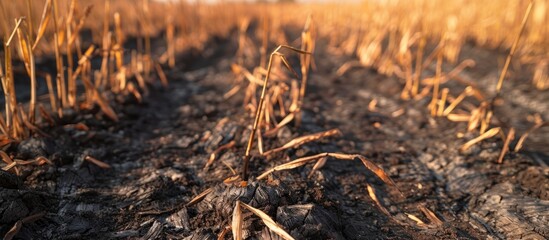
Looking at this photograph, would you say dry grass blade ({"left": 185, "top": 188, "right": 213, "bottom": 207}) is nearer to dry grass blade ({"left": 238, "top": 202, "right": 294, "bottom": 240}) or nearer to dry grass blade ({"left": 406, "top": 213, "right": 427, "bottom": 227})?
dry grass blade ({"left": 238, "top": 202, "right": 294, "bottom": 240})

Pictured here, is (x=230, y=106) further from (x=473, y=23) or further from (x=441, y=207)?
(x=473, y=23)

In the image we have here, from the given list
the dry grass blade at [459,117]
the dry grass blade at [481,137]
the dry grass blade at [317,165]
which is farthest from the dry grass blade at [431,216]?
the dry grass blade at [459,117]

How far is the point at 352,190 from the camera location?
1593 mm

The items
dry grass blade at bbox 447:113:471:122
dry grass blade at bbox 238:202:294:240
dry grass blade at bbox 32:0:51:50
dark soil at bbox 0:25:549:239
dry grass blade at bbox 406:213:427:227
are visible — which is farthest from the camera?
dry grass blade at bbox 447:113:471:122

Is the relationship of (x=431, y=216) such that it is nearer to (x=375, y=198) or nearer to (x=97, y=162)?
(x=375, y=198)

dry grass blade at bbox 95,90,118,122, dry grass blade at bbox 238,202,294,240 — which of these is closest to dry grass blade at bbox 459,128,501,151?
dry grass blade at bbox 238,202,294,240

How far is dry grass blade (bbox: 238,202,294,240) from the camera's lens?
42.3 inches

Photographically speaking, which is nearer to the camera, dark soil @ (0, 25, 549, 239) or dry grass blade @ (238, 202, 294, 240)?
dry grass blade @ (238, 202, 294, 240)

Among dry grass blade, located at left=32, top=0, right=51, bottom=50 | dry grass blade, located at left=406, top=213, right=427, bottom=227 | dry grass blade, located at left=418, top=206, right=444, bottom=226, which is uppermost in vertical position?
dry grass blade, located at left=32, top=0, right=51, bottom=50

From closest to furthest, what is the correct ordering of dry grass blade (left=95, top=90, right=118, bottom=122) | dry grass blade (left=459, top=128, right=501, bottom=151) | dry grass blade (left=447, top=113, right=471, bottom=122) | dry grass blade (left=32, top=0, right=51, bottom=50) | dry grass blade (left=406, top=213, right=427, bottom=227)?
1. dry grass blade (left=406, top=213, right=427, bottom=227)
2. dry grass blade (left=32, top=0, right=51, bottom=50)
3. dry grass blade (left=459, top=128, right=501, bottom=151)
4. dry grass blade (left=95, top=90, right=118, bottom=122)
5. dry grass blade (left=447, top=113, right=471, bottom=122)

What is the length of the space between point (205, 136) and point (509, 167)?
1.69m

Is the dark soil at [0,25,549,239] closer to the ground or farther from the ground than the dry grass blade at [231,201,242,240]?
closer to the ground

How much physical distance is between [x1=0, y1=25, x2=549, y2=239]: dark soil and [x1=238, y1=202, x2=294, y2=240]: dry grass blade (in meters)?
0.04

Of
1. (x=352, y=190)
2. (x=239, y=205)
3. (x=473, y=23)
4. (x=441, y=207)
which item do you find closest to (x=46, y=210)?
(x=239, y=205)
